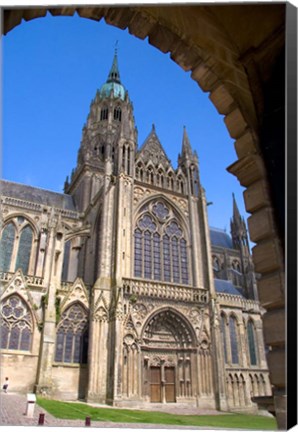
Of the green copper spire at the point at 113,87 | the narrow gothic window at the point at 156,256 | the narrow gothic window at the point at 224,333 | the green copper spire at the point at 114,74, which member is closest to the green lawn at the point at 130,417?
the narrow gothic window at the point at 156,256

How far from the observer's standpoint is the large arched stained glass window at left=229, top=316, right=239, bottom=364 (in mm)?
24163

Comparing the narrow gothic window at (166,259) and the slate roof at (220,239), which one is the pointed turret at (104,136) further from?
the slate roof at (220,239)

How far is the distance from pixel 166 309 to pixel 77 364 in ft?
19.4

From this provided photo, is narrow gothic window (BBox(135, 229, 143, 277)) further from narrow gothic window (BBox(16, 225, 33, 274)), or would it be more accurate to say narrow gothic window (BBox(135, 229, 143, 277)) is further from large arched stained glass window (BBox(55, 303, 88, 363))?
narrow gothic window (BBox(16, 225, 33, 274))

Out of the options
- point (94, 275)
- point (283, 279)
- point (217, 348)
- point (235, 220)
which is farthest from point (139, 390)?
point (235, 220)

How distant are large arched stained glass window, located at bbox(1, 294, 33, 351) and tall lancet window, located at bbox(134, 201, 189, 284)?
6945 mm

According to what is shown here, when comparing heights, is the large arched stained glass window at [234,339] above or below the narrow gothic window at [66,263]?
below

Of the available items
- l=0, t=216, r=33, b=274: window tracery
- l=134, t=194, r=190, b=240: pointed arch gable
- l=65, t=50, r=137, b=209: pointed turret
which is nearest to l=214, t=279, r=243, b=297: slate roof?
l=134, t=194, r=190, b=240: pointed arch gable

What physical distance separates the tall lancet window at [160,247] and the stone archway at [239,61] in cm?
1826

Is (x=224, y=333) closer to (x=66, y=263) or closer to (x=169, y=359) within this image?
(x=169, y=359)

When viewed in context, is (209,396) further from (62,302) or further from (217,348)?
(62,302)

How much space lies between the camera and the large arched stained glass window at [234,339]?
2416cm

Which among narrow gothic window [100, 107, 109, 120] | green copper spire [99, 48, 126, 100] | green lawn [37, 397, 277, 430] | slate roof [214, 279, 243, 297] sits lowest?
green lawn [37, 397, 277, 430]

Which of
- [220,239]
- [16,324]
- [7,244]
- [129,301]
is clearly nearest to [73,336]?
[16,324]
